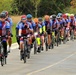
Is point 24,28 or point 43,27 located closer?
point 24,28

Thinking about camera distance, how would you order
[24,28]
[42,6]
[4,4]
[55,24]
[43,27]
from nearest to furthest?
[24,28], [43,27], [55,24], [4,4], [42,6]

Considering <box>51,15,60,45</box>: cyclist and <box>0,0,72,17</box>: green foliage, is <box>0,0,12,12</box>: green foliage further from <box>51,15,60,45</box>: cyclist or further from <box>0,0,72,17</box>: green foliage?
<box>51,15,60,45</box>: cyclist

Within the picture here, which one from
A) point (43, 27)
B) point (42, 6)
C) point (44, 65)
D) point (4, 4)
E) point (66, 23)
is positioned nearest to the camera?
point (44, 65)

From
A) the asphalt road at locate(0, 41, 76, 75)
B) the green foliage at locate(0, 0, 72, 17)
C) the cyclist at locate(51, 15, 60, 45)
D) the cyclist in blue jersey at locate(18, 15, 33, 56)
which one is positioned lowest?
the green foliage at locate(0, 0, 72, 17)

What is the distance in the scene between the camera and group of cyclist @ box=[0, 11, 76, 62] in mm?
18078

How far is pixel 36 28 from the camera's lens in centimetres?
2389

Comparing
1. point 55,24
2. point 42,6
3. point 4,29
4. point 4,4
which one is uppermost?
point 4,29

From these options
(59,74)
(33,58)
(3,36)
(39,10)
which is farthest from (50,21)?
(39,10)

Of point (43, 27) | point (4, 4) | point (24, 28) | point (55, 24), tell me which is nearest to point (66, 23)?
point (55, 24)

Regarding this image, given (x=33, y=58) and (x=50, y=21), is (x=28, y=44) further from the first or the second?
(x=50, y=21)

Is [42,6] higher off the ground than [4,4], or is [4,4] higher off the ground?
[4,4]

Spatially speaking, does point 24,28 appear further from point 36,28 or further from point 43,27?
point 43,27

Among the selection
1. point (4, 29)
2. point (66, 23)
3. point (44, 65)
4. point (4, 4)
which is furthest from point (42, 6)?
point (44, 65)

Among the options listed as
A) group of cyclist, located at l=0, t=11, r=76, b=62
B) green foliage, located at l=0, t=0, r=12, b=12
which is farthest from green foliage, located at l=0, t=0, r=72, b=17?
→ group of cyclist, located at l=0, t=11, r=76, b=62
